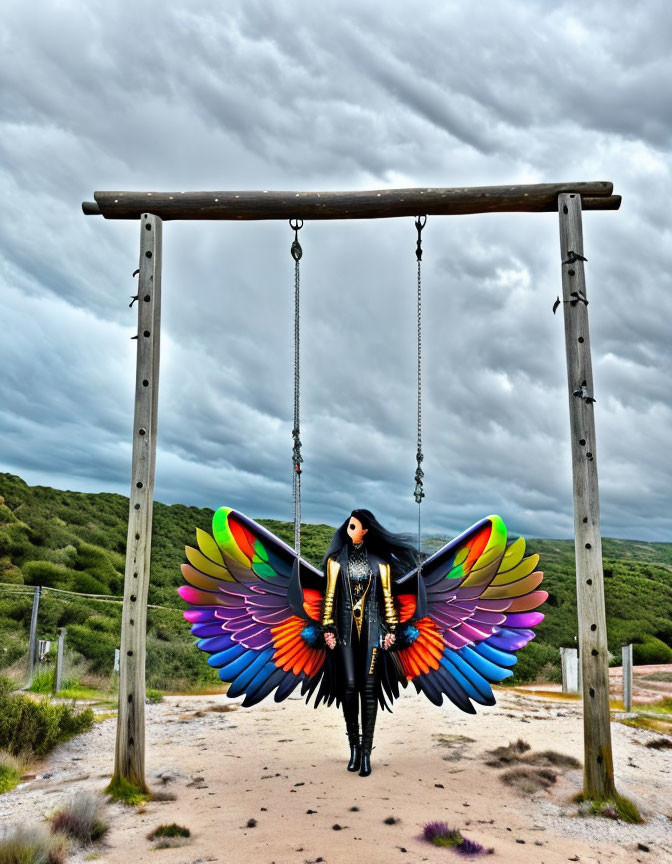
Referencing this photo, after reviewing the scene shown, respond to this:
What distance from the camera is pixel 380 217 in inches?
233

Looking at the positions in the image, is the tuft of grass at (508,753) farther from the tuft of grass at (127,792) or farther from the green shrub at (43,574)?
the green shrub at (43,574)

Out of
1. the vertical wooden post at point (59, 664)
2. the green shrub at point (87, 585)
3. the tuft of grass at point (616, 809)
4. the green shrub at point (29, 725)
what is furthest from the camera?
the green shrub at point (87, 585)

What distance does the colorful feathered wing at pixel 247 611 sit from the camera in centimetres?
578

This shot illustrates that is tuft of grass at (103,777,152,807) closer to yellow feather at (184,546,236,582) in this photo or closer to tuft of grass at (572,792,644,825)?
yellow feather at (184,546,236,582)

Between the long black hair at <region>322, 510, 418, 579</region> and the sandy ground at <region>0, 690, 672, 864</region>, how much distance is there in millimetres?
1774

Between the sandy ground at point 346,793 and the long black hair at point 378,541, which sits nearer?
the sandy ground at point 346,793

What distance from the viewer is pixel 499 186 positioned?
18.9 feet

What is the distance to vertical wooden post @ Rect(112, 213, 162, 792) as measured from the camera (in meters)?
5.24

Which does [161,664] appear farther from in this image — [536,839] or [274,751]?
[536,839]

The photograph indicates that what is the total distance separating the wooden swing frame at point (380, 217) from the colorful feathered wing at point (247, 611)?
22.1 inches

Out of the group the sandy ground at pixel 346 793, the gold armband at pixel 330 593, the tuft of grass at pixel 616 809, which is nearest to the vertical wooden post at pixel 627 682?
the sandy ground at pixel 346 793

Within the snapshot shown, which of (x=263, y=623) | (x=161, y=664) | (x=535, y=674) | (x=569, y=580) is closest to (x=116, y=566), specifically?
(x=161, y=664)

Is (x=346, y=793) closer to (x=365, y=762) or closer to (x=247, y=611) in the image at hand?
(x=365, y=762)

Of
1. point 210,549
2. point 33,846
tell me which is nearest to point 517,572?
point 210,549
